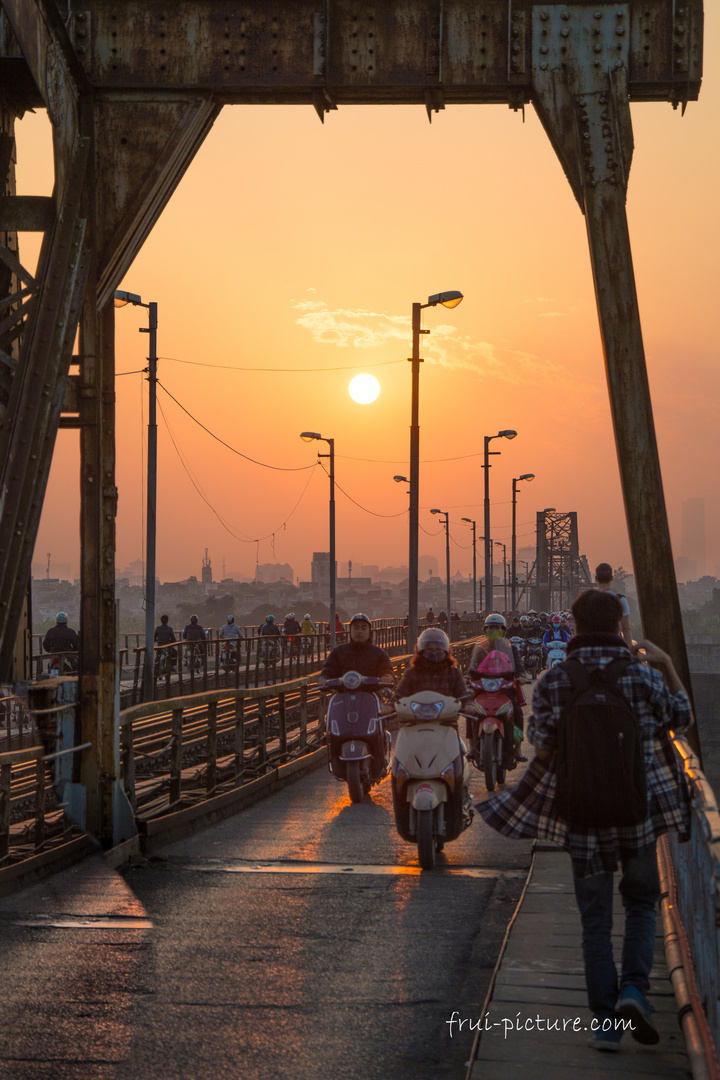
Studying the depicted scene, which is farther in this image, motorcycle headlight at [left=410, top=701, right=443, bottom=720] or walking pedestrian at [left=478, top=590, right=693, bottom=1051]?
motorcycle headlight at [left=410, top=701, right=443, bottom=720]

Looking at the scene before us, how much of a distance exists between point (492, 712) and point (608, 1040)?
26.7 feet

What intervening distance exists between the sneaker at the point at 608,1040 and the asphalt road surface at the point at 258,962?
0.53 meters

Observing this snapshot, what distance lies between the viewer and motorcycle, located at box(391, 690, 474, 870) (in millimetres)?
8578

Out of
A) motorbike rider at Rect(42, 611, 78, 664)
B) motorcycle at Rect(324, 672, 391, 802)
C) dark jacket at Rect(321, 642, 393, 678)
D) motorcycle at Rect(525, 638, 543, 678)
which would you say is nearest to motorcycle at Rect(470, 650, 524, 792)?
dark jacket at Rect(321, 642, 393, 678)

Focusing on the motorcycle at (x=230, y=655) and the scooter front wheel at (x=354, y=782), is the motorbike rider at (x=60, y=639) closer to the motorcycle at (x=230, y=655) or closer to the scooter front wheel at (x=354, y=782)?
the motorcycle at (x=230, y=655)

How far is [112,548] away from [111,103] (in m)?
3.20

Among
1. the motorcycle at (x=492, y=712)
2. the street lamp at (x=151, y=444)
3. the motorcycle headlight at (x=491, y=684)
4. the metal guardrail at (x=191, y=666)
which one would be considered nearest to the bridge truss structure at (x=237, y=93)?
the motorcycle at (x=492, y=712)

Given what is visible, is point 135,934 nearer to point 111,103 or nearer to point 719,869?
point 719,869

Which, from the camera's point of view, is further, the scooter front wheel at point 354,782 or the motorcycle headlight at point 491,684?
the motorcycle headlight at point 491,684

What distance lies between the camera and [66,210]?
774 cm

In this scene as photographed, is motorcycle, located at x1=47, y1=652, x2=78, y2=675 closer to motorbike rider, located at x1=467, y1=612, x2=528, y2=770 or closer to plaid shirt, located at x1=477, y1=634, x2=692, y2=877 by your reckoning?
motorbike rider, located at x1=467, y1=612, x2=528, y2=770

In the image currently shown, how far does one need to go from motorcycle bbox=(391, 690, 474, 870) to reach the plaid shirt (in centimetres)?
374

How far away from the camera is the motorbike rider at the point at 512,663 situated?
12.8 m

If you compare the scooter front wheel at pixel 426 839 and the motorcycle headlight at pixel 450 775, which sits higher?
the motorcycle headlight at pixel 450 775
